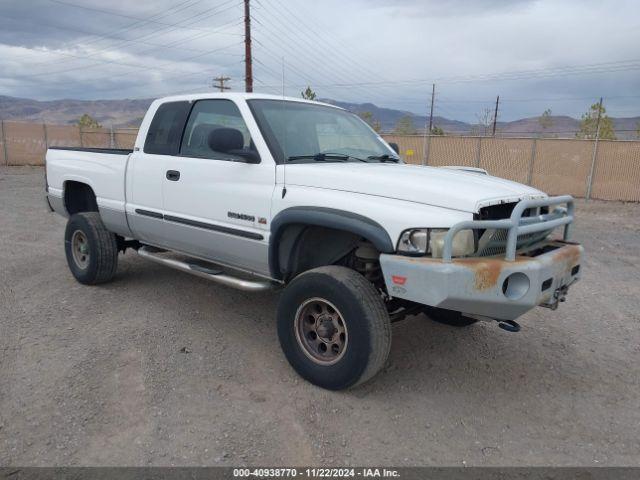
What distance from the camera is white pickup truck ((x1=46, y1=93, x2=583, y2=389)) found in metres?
2.97

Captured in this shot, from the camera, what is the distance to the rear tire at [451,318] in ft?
14.7

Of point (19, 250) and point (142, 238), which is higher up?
point (142, 238)

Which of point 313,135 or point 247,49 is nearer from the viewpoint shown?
point 313,135

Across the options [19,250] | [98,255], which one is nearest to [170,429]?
[98,255]

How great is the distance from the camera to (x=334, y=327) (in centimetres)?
342

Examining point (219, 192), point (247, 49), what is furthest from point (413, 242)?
point (247, 49)

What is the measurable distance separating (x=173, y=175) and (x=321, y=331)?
6.52ft

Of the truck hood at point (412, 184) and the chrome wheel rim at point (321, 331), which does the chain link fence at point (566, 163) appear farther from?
the chrome wheel rim at point (321, 331)

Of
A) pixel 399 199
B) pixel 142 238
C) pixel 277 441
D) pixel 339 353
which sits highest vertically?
A: pixel 399 199

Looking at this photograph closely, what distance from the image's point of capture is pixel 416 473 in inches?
105

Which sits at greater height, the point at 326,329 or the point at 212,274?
the point at 212,274

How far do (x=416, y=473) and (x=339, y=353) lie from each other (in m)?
0.93

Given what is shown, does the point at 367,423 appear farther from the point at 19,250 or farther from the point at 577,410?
the point at 19,250

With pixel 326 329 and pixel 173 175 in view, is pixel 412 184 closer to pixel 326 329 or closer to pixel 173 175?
pixel 326 329
